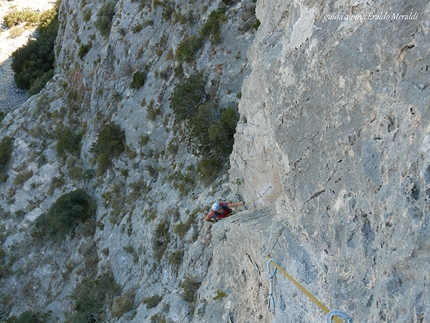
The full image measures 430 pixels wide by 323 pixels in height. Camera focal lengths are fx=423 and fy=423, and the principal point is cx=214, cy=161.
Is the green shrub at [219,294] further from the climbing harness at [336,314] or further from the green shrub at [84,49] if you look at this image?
the green shrub at [84,49]

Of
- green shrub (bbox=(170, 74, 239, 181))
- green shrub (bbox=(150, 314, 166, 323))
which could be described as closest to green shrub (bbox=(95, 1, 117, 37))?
green shrub (bbox=(170, 74, 239, 181))

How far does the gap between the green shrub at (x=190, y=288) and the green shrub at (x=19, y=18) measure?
33.5 metres

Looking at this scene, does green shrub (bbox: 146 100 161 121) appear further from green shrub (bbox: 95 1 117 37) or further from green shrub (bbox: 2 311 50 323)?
green shrub (bbox: 2 311 50 323)

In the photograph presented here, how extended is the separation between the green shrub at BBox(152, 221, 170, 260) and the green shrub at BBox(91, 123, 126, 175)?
6032 millimetres

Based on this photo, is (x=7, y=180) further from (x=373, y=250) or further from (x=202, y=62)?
(x=373, y=250)

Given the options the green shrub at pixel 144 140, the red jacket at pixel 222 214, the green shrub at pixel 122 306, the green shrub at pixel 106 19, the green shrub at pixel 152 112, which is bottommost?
the green shrub at pixel 122 306

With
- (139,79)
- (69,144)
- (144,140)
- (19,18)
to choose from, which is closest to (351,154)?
(144,140)

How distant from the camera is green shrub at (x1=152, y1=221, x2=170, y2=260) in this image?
13.8 meters

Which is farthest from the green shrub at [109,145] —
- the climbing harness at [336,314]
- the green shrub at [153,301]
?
the climbing harness at [336,314]

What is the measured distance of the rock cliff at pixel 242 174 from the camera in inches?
175

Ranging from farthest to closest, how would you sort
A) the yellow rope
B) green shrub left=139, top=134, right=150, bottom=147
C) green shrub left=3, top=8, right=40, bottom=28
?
1. green shrub left=3, top=8, right=40, bottom=28
2. green shrub left=139, top=134, right=150, bottom=147
3. the yellow rope

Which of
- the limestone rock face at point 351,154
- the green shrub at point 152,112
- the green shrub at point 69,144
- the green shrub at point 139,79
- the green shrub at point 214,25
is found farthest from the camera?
the green shrub at point 69,144

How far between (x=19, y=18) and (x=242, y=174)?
111ft

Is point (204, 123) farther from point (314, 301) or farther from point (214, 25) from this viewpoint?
point (314, 301)
